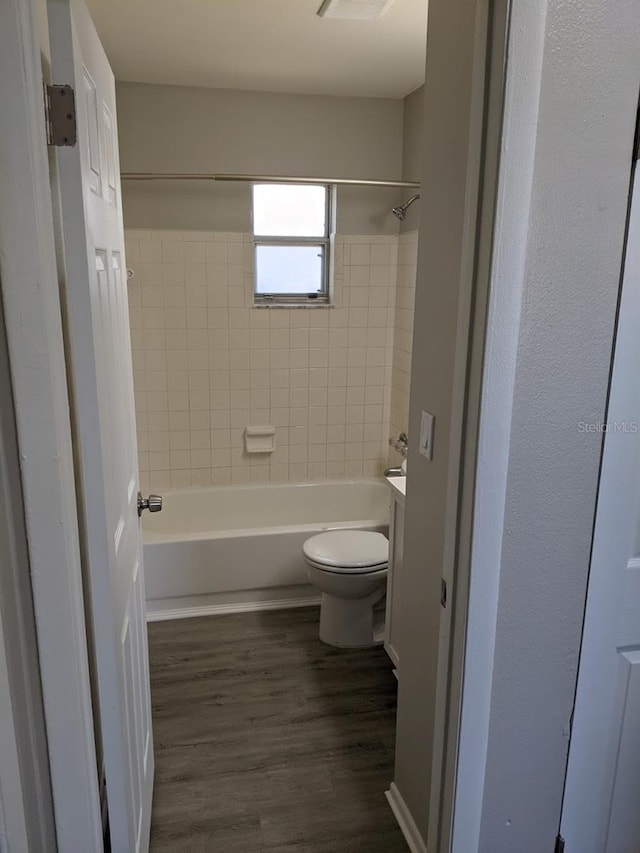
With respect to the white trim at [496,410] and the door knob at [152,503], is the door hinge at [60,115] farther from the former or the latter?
the door knob at [152,503]

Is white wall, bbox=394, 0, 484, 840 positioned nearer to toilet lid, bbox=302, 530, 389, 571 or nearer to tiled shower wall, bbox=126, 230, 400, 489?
toilet lid, bbox=302, 530, 389, 571

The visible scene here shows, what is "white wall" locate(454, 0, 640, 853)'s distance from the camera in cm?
113

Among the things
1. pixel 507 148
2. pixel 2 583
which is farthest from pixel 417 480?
pixel 2 583

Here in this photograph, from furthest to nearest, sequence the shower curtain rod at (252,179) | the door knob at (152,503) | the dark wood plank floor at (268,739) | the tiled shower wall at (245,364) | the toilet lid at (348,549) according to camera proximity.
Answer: the tiled shower wall at (245,364) → the shower curtain rod at (252,179) → the toilet lid at (348,549) → the dark wood plank floor at (268,739) → the door knob at (152,503)

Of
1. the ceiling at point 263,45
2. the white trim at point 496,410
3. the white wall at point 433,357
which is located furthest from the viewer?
the ceiling at point 263,45

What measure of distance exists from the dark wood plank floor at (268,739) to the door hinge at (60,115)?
181cm

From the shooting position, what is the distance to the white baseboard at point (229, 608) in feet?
10.2

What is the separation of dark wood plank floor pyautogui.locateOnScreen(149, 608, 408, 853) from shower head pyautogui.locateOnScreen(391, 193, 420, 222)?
84.1 inches

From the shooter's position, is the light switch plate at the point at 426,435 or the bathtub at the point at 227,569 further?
the bathtub at the point at 227,569

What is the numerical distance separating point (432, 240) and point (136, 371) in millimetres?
2305

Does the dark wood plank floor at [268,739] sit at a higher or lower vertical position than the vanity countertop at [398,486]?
lower

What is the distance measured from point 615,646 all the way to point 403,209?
2.65 meters

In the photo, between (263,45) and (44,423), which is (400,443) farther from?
(44,423)

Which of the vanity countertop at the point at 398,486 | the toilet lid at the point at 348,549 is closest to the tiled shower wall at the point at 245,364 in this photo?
the toilet lid at the point at 348,549
